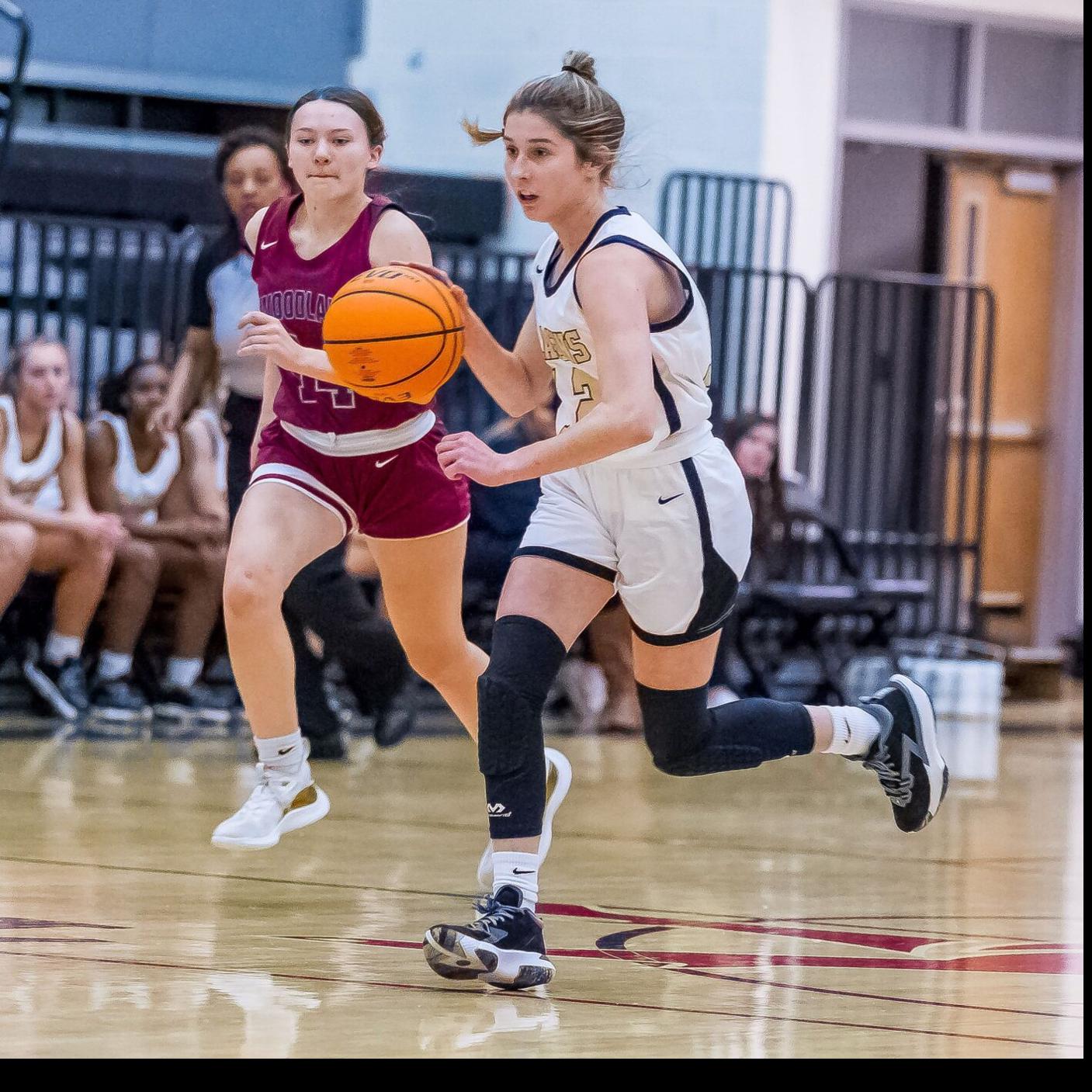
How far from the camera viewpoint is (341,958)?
2996mm

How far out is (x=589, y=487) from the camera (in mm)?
3066

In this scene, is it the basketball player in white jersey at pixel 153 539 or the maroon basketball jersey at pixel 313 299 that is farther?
the basketball player in white jersey at pixel 153 539

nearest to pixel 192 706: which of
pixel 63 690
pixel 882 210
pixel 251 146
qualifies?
pixel 63 690

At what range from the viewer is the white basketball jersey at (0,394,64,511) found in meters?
6.50

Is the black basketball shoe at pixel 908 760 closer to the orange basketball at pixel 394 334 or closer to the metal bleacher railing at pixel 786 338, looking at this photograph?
the orange basketball at pixel 394 334

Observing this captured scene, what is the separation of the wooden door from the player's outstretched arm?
7601 millimetres

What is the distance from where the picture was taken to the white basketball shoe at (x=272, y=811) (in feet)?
11.5

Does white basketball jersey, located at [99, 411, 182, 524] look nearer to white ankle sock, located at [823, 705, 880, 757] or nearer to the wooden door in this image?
white ankle sock, located at [823, 705, 880, 757]

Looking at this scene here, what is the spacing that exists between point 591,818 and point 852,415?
4.05 meters

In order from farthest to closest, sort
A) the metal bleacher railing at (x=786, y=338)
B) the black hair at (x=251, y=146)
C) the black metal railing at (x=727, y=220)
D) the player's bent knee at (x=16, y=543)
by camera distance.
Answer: the black metal railing at (x=727, y=220)
the metal bleacher railing at (x=786, y=338)
the player's bent knee at (x=16, y=543)
the black hair at (x=251, y=146)

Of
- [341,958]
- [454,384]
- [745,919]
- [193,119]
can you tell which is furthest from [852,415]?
[341,958]

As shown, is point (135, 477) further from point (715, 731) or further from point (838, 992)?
point (838, 992)

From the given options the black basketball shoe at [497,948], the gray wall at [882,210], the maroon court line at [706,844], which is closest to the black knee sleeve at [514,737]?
the black basketball shoe at [497,948]

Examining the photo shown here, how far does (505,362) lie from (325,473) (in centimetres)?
55
